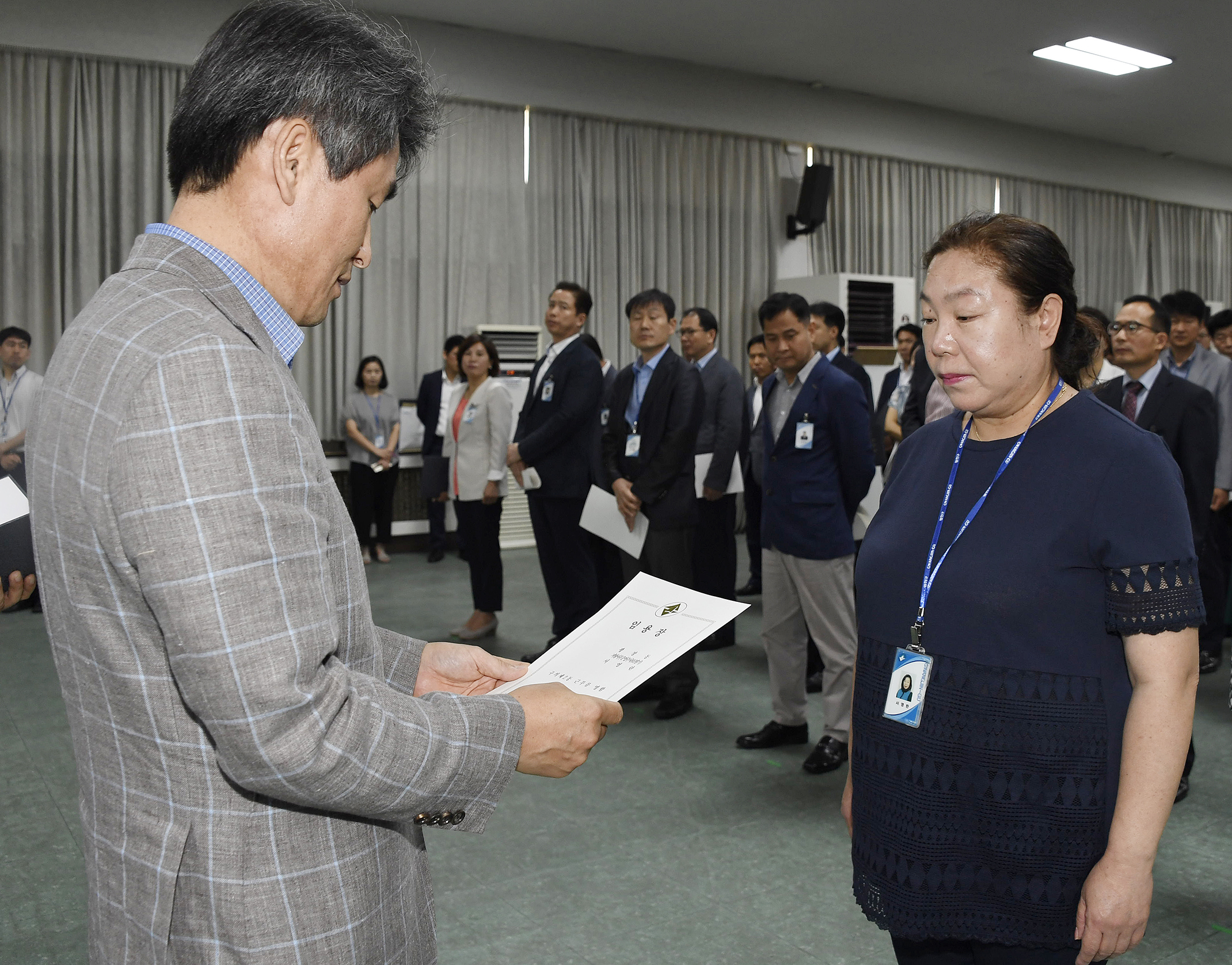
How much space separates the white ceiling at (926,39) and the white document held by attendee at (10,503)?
6.21 metres

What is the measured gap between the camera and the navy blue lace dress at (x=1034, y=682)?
127 cm

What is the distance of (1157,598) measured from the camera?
48.8 inches

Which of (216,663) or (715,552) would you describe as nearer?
(216,663)

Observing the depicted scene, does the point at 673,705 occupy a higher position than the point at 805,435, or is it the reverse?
the point at 805,435

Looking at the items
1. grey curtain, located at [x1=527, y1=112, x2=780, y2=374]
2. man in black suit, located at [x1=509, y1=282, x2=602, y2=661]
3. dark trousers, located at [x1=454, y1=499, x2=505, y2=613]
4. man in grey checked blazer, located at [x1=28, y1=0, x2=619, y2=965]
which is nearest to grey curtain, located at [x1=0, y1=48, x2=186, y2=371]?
grey curtain, located at [x1=527, y1=112, x2=780, y2=374]

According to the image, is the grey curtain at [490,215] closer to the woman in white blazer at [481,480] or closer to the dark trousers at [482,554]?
the woman in white blazer at [481,480]

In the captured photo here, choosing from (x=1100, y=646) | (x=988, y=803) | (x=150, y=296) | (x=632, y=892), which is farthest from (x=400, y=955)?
(x=632, y=892)

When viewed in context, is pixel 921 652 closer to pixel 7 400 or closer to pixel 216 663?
pixel 216 663

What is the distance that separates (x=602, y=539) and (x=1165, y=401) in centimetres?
252

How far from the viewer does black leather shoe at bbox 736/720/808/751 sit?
3623 millimetres

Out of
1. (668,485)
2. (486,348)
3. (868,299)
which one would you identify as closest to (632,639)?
(668,485)

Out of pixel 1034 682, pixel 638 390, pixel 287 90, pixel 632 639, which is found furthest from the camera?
pixel 638 390

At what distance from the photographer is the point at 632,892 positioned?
8.47ft

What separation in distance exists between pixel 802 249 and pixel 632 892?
26.3ft
